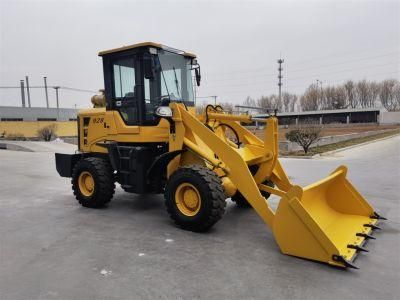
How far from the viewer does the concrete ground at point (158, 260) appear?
3439mm

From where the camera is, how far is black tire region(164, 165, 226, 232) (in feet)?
15.7

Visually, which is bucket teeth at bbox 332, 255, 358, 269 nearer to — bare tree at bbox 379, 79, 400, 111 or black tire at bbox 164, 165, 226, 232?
black tire at bbox 164, 165, 226, 232

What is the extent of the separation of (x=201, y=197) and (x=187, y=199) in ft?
1.30

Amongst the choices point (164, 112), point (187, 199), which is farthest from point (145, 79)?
point (187, 199)

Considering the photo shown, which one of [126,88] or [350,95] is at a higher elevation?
[350,95]

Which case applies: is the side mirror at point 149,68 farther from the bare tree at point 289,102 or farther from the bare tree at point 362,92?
the bare tree at point 289,102

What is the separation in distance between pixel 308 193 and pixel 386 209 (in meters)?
2.56

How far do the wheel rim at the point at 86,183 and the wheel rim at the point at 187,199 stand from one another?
7.11 feet

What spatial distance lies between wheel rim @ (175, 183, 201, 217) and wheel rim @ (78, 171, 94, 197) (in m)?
2.17

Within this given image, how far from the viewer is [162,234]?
509 cm

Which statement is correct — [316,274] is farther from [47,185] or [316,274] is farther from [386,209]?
[47,185]

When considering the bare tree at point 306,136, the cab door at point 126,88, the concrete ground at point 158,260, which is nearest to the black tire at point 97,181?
the concrete ground at point 158,260

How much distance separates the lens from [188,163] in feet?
19.1

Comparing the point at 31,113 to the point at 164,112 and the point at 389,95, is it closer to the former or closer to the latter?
the point at 164,112
